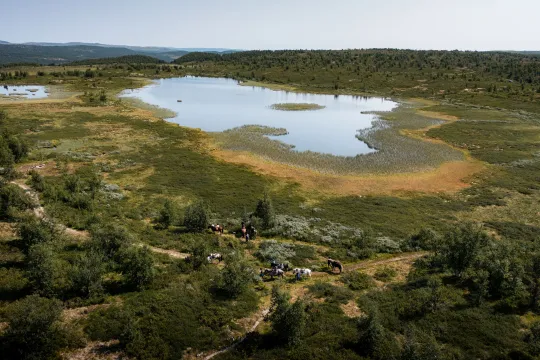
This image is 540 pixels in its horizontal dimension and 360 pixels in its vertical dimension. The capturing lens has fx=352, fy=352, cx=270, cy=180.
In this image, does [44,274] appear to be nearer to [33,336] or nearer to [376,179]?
[33,336]

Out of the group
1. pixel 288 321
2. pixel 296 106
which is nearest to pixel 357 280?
pixel 288 321

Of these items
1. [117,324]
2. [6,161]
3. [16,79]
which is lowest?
[117,324]

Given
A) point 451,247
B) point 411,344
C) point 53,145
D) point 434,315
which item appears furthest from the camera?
point 53,145

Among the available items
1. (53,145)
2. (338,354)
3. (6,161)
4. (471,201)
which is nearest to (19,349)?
(338,354)

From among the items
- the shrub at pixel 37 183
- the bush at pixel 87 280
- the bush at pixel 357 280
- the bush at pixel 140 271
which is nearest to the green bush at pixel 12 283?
the bush at pixel 87 280

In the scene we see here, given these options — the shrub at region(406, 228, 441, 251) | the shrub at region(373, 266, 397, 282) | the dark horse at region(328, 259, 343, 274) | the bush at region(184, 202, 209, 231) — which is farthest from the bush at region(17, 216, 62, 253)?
the shrub at region(406, 228, 441, 251)

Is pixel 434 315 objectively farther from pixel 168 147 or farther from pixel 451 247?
pixel 168 147

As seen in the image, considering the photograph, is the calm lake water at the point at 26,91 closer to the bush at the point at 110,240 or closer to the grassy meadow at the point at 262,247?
the grassy meadow at the point at 262,247
